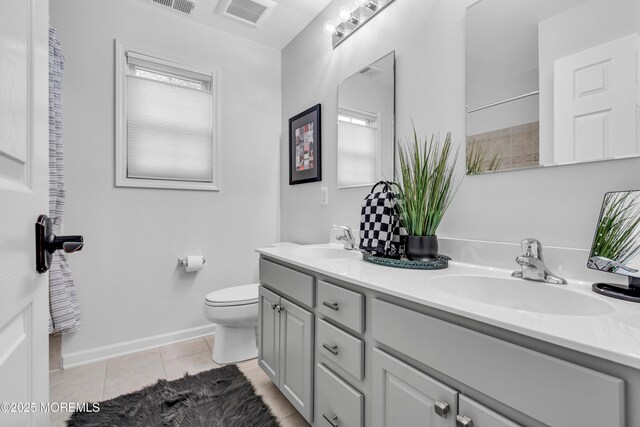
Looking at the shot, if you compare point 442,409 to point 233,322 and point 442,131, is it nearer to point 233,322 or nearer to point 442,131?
point 442,131

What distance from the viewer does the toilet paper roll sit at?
2.22m

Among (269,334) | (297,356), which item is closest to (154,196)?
(269,334)

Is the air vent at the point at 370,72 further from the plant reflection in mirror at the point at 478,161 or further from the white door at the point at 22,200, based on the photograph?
the white door at the point at 22,200

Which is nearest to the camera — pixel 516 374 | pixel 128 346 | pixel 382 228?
pixel 516 374

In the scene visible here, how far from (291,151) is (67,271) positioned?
5.70 feet

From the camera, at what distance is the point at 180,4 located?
83.0 inches

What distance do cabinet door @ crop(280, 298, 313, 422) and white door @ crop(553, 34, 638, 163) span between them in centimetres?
114

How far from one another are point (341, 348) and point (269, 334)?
25.5 inches

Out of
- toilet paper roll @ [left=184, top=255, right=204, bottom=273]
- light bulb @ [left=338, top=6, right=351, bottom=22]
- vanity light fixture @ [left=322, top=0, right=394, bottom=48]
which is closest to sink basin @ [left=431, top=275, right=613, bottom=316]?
vanity light fixture @ [left=322, top=0, right=394, bottom=48]

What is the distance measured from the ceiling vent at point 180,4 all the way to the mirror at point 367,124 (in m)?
1.23

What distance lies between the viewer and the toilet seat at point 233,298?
1.89 m

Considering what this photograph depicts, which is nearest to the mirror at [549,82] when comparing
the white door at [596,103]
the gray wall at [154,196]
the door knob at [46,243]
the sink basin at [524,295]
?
the white door at [596,103]

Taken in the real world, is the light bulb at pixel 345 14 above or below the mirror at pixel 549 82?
above

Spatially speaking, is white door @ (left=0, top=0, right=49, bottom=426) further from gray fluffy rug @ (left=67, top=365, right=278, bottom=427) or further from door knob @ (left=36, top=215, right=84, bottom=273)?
gray fluffy rug @ (left=67, top=365, right=278, bottom=427)
